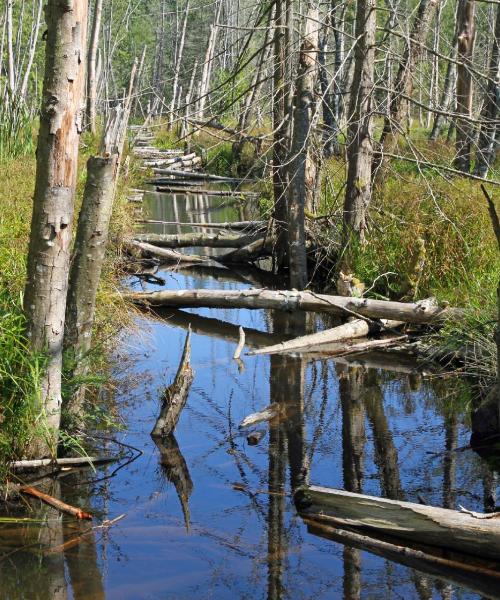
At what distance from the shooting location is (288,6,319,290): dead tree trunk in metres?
11.5

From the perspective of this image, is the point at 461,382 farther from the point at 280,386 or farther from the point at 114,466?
the point at 114,466

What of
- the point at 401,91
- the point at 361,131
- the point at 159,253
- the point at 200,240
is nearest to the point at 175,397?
the point at 361,131

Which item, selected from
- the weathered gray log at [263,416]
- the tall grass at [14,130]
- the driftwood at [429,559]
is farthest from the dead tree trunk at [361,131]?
the driftwood at [429,559]

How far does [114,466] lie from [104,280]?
9.90 ft

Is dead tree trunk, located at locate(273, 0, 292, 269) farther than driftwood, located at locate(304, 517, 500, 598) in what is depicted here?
Yes

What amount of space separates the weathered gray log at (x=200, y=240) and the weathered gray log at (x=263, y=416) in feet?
23.7

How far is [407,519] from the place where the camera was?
536cm

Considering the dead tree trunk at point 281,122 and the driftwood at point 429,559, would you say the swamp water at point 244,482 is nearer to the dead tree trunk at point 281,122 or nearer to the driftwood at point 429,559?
the driftwood at point 429,559

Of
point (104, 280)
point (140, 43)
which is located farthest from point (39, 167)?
point (140, 43)

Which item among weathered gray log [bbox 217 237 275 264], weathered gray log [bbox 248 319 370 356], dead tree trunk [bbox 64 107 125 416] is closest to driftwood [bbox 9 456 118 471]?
dead tree trunk [bbox 64 107 125 416]

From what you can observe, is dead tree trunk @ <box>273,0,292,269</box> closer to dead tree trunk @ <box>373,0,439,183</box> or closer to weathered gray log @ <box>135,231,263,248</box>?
weathered gray log @ <box>135,231,263,248</box>

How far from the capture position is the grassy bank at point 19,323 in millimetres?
5996

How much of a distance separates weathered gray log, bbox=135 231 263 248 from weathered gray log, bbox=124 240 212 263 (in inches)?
13.2

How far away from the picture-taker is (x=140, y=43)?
6519 cm
